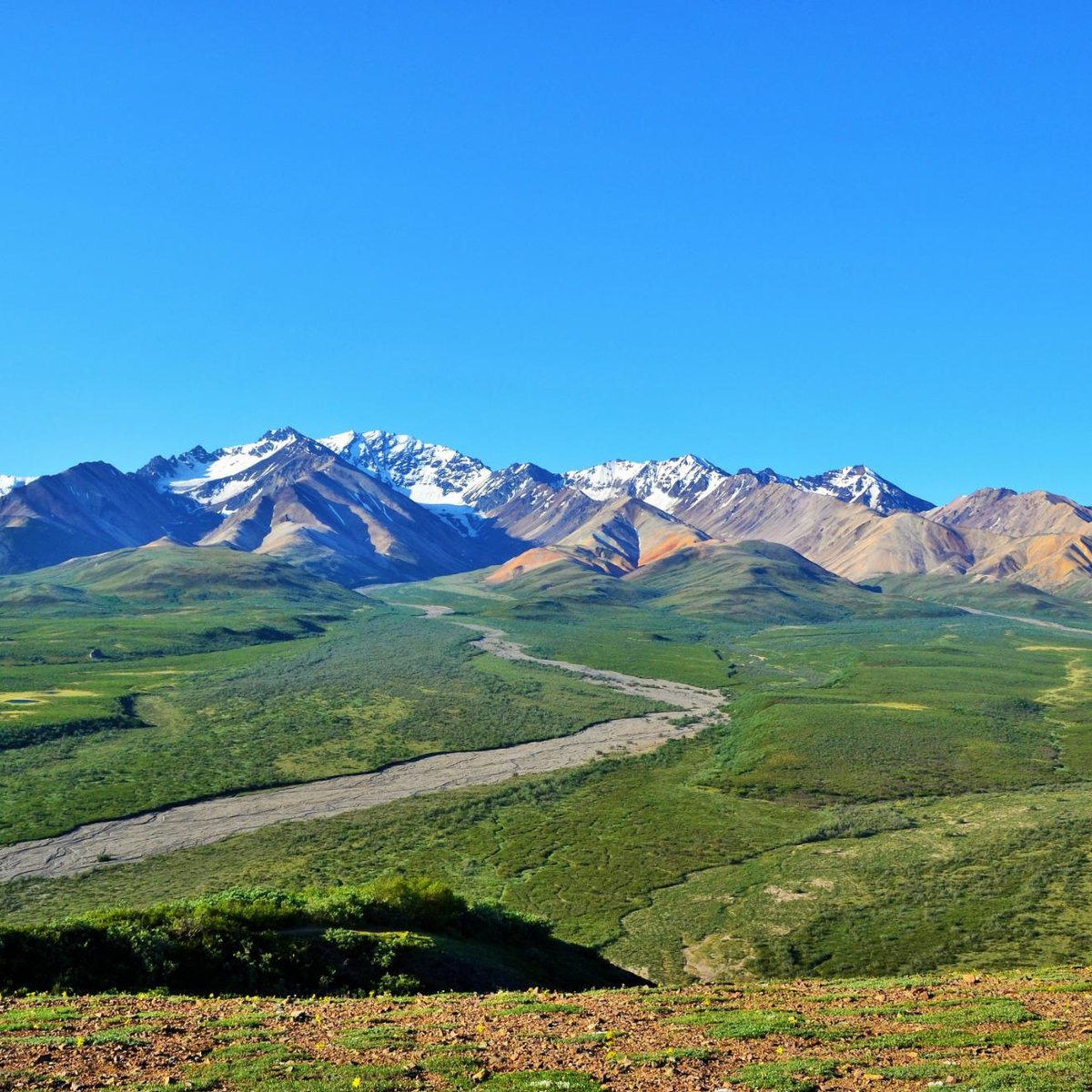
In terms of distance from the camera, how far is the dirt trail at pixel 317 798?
217ft

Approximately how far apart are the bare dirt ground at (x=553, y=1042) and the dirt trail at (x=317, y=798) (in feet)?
158

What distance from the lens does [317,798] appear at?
279 feet

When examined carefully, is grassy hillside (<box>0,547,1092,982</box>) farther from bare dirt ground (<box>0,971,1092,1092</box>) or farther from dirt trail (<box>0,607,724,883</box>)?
bare dirt ground (<box>0,971,1092,1092</box>)

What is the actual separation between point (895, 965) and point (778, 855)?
73.5 feet

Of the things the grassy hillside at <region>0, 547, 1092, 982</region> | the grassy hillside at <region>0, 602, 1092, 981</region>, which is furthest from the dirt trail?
the grassy hillside at <region>0, 602, 1092, 981</region>

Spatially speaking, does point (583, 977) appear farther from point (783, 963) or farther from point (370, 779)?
point (370, 779)

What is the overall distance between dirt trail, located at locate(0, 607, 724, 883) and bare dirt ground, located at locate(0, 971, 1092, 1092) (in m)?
48.3

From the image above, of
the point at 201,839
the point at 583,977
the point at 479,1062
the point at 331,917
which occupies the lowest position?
the point at 201,839

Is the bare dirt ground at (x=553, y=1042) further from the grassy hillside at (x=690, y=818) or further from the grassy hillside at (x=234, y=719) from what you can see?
the grassy hillside at (x=234, y=719)

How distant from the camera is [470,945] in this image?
36531mm

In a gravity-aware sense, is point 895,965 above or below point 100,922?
below

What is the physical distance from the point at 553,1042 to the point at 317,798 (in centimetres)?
6877

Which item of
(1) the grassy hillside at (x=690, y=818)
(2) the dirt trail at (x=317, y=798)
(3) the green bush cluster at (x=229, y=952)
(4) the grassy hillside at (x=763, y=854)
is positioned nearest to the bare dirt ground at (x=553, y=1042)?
(3) the green bush cluster at (x=229, y=952)

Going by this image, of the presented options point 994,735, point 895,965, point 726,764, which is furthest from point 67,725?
point 994,735
